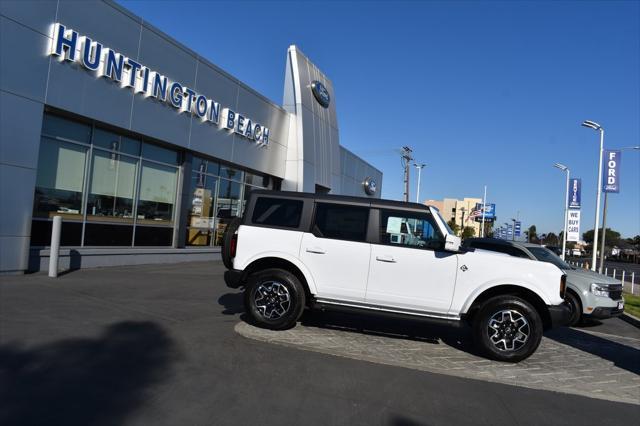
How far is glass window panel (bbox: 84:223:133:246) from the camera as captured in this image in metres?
12.0

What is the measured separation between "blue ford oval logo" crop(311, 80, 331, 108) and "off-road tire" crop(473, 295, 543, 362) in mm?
17498

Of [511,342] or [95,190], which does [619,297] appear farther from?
[95,190]

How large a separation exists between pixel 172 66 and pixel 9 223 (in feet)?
21.2

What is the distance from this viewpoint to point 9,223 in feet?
31.6

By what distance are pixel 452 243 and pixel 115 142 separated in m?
10.1

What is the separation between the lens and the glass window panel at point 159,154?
45.5ft

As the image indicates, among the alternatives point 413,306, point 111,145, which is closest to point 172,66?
point 111,145

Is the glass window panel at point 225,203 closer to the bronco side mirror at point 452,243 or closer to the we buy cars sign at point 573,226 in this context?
the bronco side mirror at point 452,243

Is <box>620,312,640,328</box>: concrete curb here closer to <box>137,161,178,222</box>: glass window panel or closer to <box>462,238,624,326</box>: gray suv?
<box>462,238,624,326</box>: gray suv

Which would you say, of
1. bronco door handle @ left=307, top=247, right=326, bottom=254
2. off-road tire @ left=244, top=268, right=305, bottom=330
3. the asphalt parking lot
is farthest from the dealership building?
bronco door handle @ left=307, top=247, right=326, bottom=254

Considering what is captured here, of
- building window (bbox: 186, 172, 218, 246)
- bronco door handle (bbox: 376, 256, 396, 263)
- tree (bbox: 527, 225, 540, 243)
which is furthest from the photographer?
tree (bbox: 527, 225, 540, 243)

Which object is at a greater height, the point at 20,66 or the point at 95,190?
the point at 20,66

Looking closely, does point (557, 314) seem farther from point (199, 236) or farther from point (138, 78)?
point (199, 236)

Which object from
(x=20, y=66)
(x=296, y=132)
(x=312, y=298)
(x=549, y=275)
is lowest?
(x=312, y=298)
